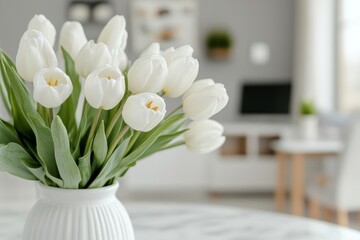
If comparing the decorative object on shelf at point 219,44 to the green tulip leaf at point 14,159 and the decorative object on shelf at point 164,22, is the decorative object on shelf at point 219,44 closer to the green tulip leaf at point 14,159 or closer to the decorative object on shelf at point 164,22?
the decorative object on shelf at point 164,22

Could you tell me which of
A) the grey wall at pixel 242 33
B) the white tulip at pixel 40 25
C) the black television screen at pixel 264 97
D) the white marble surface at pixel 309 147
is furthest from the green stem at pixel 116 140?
the grey wall at pixel 242 33

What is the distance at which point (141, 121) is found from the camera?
724 mm

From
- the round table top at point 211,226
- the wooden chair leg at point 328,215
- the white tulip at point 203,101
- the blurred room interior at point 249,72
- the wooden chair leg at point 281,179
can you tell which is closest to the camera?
the white tulip at point 203,101

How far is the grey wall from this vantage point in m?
5.80

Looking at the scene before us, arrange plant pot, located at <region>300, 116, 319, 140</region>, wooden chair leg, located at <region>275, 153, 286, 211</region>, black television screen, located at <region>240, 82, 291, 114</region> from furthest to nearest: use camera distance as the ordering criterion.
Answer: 1. black television screen, located at <region>240, 82, 291, 114</region>
2. wooden chair leg, located at <region>275, 153, 286, 211</region>
3. plant pot, located at <region>300, 116, 319, 140</region>

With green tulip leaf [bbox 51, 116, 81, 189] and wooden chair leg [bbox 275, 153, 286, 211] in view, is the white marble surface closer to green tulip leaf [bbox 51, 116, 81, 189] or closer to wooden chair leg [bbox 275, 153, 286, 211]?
wooden chair leg [bbox 275, 153, 286, 211]

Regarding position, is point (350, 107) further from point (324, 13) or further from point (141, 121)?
point (141, 121)

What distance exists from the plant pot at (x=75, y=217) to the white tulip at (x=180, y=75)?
0.18m

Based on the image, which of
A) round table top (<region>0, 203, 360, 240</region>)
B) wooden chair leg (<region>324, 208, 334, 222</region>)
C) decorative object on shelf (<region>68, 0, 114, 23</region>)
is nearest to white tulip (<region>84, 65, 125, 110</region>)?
round table top (<region>0, 203, 360, 240</region>)

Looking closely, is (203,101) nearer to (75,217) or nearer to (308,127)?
(75,217)

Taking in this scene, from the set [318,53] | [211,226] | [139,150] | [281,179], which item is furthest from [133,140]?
[318,53]

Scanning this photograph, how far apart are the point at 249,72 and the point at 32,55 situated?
5.23 m

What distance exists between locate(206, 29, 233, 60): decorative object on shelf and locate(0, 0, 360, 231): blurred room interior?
1cm

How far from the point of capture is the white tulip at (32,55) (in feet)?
2.47
